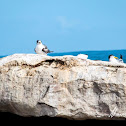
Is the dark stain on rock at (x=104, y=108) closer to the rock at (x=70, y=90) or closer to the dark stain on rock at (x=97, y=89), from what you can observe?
the rock at (x=70, y=90)

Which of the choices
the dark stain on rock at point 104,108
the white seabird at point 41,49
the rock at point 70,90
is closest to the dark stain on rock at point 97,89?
the rock at point 70,90

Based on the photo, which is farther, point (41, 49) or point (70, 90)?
point (41, 49)

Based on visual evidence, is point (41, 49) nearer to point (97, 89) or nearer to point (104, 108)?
point (97, 89)

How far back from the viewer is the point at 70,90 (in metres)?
4.68

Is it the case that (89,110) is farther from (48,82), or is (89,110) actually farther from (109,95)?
(48,82)

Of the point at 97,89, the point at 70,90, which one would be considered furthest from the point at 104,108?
the point at 70,90

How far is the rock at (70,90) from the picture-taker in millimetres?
4633

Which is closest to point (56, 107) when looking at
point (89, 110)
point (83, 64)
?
point (89, 110)

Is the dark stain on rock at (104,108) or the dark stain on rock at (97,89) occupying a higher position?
the dark stain on rock at (97,89)

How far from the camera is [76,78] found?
468 cm

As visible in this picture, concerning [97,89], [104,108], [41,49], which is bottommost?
[104,108]

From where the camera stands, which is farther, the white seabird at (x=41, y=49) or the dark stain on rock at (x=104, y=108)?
the white seabird at (x=41, y=49)

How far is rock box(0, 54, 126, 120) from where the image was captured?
4.63 meters

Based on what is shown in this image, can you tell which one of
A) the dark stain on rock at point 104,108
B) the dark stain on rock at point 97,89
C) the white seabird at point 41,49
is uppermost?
the white seabird at point 41,49
